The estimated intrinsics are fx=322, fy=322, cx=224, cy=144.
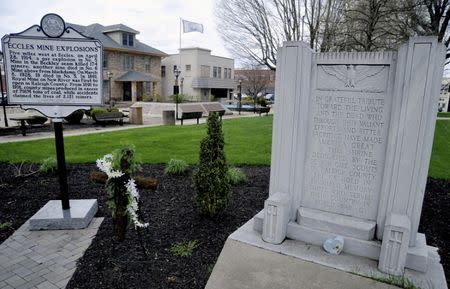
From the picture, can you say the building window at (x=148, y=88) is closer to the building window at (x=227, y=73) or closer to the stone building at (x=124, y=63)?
the stone building at (x=124, y=63)

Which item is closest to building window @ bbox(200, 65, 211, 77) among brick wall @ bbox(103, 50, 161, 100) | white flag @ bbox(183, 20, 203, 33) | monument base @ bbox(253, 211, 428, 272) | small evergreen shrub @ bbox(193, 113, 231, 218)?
white flag @ bbox(183, 20, 203, 33)

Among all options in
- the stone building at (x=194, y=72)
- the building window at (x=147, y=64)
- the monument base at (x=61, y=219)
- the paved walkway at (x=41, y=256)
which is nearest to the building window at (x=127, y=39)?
the building window at (x=147, y=64)

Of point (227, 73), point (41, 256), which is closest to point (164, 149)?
point (41, 256)

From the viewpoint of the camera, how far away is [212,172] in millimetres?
4938

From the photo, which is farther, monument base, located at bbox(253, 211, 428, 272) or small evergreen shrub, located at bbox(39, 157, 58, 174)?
small evergreen shrub, located at bbox(39, 157, 58, 174)

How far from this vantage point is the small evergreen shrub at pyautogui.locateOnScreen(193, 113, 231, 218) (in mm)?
4973

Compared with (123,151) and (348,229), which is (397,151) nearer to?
(348,229)

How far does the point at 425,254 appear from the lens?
3.70 m

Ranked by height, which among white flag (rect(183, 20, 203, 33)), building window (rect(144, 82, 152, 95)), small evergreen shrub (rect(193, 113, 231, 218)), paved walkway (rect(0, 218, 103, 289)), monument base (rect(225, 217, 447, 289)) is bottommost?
paved walkway (rect(0, 218, 103, 289))

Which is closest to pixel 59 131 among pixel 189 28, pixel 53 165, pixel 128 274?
pixel 128 274

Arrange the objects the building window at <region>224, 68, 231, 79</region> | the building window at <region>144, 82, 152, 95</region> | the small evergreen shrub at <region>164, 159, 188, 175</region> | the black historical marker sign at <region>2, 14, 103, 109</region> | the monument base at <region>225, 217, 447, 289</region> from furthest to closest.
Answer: the building window at <region>224, 68, 231, 79</region>, the building window at <region>144, 82, 152, 95</region>, the small evergreen shrub at <region>164, 159, 188, 175</region>, the black historical marker sign at <region>2, 14, 103, 109</region>, the monument base at <region>225, 217, 447, 289</region>

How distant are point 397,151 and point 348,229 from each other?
117cm

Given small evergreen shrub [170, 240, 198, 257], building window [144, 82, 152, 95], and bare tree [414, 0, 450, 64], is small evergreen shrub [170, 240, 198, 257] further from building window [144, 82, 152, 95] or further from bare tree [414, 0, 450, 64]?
building window [144, 82, 152, 95]

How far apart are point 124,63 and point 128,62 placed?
0.66 metres
